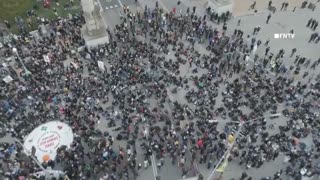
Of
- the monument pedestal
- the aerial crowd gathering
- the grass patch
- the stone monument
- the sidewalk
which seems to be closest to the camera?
the aerial crowd gathering

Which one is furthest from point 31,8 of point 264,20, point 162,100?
point 264,20

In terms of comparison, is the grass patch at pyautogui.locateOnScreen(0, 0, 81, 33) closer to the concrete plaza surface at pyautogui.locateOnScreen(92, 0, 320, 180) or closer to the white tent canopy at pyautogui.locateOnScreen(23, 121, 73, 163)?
the concrete plaza surface at pyautogui.locateOnScreen(92, 0, 320, 180)

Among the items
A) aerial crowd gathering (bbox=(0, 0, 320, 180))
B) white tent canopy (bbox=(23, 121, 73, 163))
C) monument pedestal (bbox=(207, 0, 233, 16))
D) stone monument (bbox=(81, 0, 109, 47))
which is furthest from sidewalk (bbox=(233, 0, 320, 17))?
white tent canopy (bbox=(23, 121, 73, 163))

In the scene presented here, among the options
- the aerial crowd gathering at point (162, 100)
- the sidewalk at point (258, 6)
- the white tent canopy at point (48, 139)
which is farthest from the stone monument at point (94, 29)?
the sidewalk at point (258, 6)

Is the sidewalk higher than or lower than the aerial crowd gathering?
higher

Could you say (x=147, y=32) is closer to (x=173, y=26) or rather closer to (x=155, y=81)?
(x=173, y=26)

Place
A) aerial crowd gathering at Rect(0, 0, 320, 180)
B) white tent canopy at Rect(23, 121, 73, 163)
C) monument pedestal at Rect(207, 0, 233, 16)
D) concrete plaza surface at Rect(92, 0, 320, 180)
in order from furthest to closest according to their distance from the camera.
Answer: monument pedestal at Rect(207, 0, 233, 16) → concrete plaza surface at Rect(92, 0, 320, 180) → white tent canopy at Rect(23, 121, 73, 163) → aerial crowd gathering at Rect(0, 0, 320, 180)

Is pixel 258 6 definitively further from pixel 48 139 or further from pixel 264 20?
pixel 48 139
